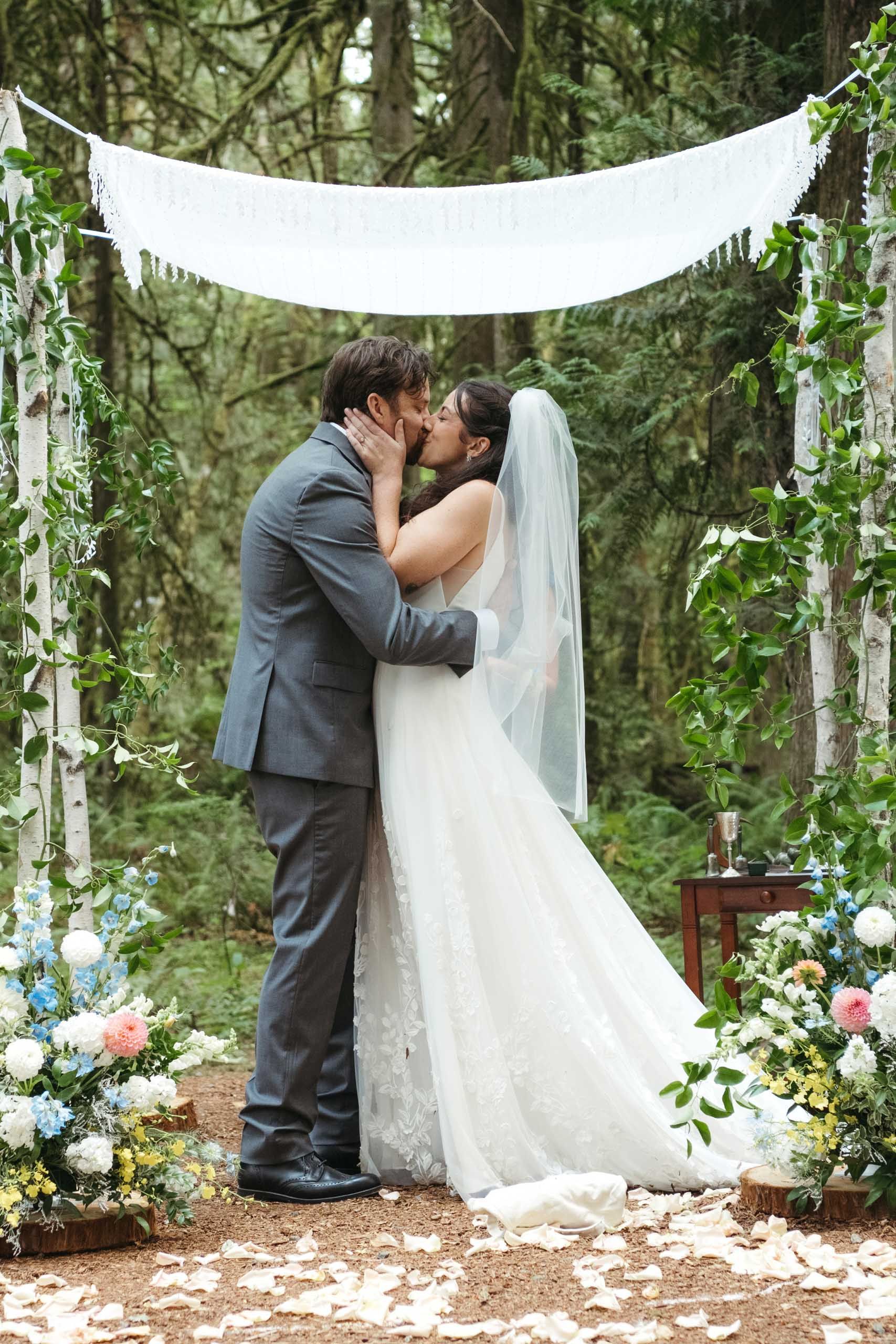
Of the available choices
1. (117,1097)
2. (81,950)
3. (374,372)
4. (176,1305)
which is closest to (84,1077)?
(117,1097)

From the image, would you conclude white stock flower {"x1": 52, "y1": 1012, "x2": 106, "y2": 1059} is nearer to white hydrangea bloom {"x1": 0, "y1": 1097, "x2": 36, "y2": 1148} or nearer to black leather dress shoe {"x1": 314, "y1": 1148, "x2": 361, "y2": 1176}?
white hydrangea bloom {"x1": 0, "y1": 1097, "x2": 36, "y2": 1148}

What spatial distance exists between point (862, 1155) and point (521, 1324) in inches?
34.5

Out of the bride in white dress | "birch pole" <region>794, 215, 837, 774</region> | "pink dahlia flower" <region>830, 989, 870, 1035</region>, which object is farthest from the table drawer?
"pink dahlia flower" <region>830, 989, 870, 1035</region>

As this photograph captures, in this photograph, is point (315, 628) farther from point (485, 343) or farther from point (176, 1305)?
point (485, 343)

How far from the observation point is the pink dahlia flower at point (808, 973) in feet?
8.95

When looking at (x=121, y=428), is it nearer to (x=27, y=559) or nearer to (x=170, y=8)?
(x=27, y=559)

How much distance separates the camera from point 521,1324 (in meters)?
2.13

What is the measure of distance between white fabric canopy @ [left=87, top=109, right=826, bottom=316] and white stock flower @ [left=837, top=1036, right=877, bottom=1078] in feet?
6.29

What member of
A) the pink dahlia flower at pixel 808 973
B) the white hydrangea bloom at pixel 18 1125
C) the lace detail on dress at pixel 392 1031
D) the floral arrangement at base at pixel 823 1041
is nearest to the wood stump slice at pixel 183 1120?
the lace detail on dress at pixel 392 1031

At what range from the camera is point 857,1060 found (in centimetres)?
254

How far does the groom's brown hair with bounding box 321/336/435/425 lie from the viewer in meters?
3.29

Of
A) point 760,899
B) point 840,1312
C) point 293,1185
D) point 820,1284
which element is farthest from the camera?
point 760,899

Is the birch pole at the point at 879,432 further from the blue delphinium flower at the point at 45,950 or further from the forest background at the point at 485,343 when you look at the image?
the blue delphinium flower at the point at 45,950

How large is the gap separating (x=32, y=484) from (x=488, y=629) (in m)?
1.13
